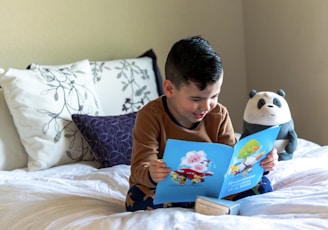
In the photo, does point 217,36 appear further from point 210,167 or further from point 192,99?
point 210,167

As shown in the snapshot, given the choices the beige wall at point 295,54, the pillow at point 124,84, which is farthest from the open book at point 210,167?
the beige wall at point 295,54

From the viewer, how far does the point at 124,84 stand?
2.12 metres

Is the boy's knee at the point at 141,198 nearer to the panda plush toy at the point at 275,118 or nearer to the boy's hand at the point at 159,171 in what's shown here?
the boy's hand at the point at 159,171

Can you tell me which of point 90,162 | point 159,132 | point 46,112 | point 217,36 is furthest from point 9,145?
point 217,36

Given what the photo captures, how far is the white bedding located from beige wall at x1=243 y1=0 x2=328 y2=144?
1.96ft

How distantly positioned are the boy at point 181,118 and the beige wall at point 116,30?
3.29ft

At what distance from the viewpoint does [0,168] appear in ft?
5.82

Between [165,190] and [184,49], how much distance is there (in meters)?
0.36

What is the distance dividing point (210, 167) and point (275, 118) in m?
0.72

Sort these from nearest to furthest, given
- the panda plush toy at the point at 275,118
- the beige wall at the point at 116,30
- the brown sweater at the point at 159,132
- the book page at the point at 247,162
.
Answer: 1. the book page at the point at 247,162
2. the brown sweater at the point at 159,132
3. the panda plush toy at the point at 275,118
4. the beige wall at the point at 116,30

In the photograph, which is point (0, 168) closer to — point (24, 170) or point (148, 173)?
point (24, 170)

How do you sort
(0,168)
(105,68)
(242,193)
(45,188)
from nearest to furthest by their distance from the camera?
(242,193) → (45,188) → (0,168) → (105,68)

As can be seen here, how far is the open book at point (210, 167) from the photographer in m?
1.11

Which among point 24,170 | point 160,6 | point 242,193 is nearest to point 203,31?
point 160,6
